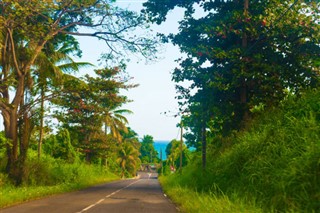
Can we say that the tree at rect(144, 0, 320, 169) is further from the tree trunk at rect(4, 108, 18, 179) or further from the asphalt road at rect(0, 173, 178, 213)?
the tree trunk at rect(4, 108, 18, 179)

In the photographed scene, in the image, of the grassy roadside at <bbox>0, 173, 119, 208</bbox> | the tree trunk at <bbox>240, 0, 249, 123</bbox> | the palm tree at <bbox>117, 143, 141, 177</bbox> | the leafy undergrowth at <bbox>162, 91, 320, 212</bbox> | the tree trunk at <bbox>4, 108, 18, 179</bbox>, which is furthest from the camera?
the palm tree at <bbox>117, 143, 141, 177</bbox>

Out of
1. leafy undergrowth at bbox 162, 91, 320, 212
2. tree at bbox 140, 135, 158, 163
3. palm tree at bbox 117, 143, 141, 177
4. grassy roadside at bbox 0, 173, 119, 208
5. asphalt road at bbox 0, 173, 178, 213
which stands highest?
tree at bbox 140, 135, 158, 163

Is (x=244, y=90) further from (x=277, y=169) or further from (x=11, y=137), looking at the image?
(x=11, y=137)

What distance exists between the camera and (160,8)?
16906mm

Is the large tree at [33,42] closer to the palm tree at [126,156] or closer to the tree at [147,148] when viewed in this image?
the palm tree at [126,156]

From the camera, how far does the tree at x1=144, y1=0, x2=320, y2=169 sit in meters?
14.8

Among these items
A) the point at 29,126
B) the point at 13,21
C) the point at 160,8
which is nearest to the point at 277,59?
the point at 160,8

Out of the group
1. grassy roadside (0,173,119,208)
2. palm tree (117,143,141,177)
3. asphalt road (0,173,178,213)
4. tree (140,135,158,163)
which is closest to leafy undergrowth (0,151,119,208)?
grassy roadside (0,173,119,208)

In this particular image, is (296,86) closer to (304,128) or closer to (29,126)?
(304,128)

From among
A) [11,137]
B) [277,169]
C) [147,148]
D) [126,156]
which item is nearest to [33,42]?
[11,137]

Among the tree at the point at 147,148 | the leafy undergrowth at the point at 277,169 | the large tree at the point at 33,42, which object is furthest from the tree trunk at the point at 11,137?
the tree at the point at 147,148

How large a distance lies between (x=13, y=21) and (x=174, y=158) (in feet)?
220

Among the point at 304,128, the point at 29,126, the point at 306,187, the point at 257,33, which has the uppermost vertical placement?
the point at 257,33

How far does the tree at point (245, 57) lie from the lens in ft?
48.6
